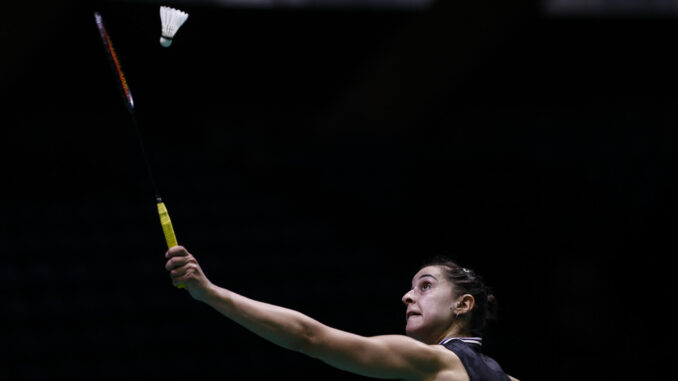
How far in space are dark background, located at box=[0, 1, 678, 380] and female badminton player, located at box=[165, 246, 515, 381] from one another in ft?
12.8

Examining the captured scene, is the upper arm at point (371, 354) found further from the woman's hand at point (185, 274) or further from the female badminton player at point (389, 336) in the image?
the woman's hand at point (185, 274)

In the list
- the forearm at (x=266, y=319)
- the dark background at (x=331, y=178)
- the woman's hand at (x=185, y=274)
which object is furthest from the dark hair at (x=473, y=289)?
the dark background at (x=331, y=178)

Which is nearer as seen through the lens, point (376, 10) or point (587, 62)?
point (376, 10)

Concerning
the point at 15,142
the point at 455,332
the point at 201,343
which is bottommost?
the point at 455,332

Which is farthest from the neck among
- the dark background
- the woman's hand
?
the dark background

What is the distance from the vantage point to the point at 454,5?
827 cm

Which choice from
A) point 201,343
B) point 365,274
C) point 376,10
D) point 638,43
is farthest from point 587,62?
point 201,343

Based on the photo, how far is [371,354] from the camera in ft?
9.09

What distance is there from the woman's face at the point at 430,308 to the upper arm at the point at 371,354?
390mm

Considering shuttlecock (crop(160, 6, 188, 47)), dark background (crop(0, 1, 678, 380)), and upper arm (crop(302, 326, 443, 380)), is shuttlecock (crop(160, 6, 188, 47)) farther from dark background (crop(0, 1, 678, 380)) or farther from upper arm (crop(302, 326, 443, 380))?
dark background (crop(0, 1, 678, 380))

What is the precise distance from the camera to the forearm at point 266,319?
2699 millimetres

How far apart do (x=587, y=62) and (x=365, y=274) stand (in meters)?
3.81

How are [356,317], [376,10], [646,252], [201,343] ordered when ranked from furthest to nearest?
[376,10]
[646,252]
[356,317]
[201,343]

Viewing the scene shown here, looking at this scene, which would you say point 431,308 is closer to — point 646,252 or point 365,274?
point 365,274
